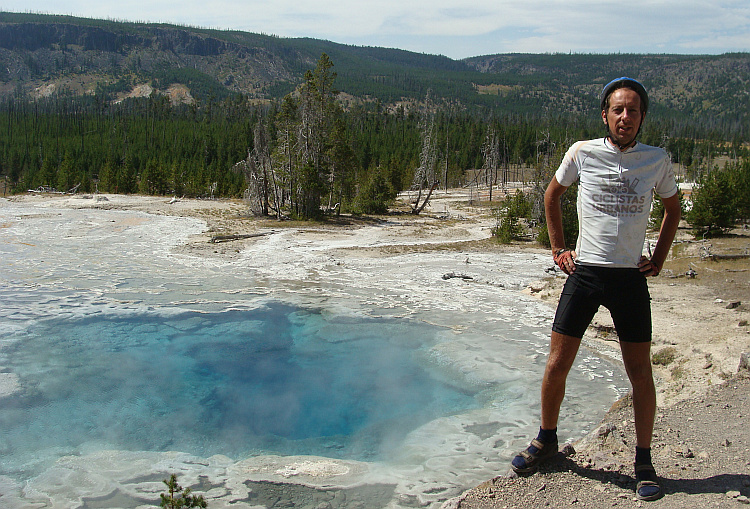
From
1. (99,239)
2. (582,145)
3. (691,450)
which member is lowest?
(99,239)

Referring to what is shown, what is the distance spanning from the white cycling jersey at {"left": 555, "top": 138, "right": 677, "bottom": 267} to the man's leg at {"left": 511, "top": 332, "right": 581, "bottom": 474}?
0.64 m

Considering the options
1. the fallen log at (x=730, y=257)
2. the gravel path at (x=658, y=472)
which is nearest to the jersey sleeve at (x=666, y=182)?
the gravel path at (x=658, y=472)

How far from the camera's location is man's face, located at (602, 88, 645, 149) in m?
3.82

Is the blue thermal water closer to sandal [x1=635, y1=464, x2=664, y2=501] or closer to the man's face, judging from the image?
sandal [x1=635, y1=464, x2=664, y2=501]

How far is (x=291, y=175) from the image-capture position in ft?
102

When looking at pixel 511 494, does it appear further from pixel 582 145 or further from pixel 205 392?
pixel 205 392

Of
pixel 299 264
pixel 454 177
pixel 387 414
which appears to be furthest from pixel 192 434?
pixel 454 177

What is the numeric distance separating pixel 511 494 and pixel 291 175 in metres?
28.3

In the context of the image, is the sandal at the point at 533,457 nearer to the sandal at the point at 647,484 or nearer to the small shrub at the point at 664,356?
the sandal at the point at 647,484

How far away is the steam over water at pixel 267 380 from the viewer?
5.71 m

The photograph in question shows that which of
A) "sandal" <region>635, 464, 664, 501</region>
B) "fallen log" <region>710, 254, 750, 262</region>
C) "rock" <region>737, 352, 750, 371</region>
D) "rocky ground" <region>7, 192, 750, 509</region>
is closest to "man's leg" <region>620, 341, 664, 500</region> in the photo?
"sandal" <region>635, 464, 664, 501</region>

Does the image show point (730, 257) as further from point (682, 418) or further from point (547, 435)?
point (547, 435)

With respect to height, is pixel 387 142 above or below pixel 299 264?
above

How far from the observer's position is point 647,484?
381cm
